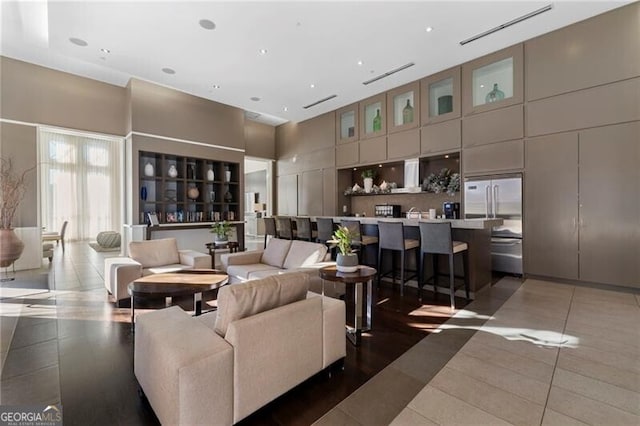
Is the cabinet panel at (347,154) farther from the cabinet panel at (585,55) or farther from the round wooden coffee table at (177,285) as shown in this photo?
the round wooden coffee table at (177,285)

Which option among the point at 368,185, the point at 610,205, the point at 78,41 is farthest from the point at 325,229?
the point at 78,41

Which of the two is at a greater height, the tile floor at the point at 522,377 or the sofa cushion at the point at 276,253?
the sofa cushion at the point at 276,253

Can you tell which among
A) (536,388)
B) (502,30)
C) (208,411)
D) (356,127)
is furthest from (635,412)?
(356,127)

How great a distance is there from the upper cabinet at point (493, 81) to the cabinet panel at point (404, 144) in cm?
105

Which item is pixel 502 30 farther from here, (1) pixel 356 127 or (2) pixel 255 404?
(2) pixel 255 404

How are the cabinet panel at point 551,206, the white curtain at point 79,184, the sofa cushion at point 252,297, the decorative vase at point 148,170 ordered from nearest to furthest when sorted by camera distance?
the sofa cushion at point 252,297 < the cabinet panel at point 551,206 < the decorative vase at point 148,170 < the white curtain at point 79,184

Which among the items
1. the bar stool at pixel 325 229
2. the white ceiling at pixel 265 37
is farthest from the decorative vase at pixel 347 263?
the white ceiling at pixel 265 37

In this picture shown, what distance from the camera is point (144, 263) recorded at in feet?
13.3

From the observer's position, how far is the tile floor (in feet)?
5.64

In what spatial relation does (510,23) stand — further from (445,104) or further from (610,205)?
(610,205)

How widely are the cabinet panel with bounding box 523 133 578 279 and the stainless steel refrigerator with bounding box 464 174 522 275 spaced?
0.11 metres

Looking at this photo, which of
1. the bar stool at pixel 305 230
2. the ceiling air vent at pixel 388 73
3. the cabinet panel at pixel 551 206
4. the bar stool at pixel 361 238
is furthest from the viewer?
the bar stool at pixel 305 230

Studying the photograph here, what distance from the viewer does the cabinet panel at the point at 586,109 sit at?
152 inches

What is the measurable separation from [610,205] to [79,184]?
548 inches
